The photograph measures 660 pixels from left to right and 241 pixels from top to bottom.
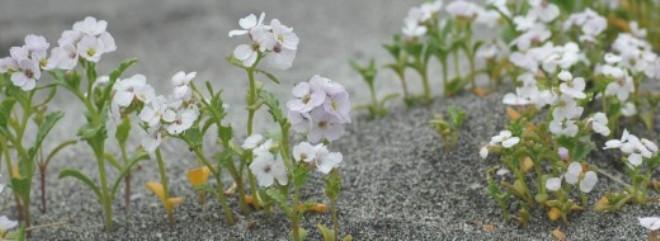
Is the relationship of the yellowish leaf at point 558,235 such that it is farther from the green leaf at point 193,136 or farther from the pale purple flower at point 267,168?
the green leaf at point 193,136

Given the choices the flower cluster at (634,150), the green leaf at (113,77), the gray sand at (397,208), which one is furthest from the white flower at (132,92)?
the flower cluster at (634,150)

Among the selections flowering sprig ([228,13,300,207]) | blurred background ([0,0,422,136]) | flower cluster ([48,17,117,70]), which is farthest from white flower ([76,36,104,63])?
blurred background ([0,0,422,136])

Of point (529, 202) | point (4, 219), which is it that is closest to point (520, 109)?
point (529, 202)

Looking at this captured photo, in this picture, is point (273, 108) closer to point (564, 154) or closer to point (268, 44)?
point (268, 44)

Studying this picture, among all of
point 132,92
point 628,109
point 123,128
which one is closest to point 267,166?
point 132,92

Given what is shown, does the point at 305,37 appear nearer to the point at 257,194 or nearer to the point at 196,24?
the point at 196,24
